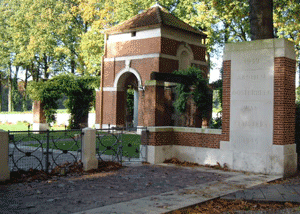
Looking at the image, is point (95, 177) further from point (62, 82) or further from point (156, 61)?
point (62, 82)

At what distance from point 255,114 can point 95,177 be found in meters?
4.73

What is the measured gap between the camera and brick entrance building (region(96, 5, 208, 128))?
24766 mm

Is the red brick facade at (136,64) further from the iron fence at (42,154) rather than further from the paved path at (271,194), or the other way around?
the paved path at (271,194)

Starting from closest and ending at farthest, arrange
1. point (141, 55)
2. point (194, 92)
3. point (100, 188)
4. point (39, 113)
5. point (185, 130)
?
point (100, 188) → point (185, 130) → point (194, 92) → point (141, 55) → point (39, 113)

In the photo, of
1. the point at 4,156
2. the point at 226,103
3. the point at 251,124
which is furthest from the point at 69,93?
the point at 4,156

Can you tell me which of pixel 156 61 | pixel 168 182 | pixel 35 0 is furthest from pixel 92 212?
pixel 35 0

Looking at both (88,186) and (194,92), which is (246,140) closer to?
(88,186)

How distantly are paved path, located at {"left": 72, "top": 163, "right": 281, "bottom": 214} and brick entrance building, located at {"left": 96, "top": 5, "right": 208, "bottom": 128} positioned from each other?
1437cm

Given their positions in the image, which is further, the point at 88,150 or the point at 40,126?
the point at 40,126

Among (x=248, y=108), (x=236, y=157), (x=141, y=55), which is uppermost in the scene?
(x=141, y=55)

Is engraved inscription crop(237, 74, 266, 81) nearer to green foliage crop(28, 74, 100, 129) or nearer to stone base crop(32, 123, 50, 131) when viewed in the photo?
green foliage crop(28, 74, 100, 129)

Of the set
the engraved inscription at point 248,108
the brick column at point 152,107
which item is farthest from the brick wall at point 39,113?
the engraved inscription at point 248,108

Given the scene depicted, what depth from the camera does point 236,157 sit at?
10883mm

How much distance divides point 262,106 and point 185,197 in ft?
14.4
